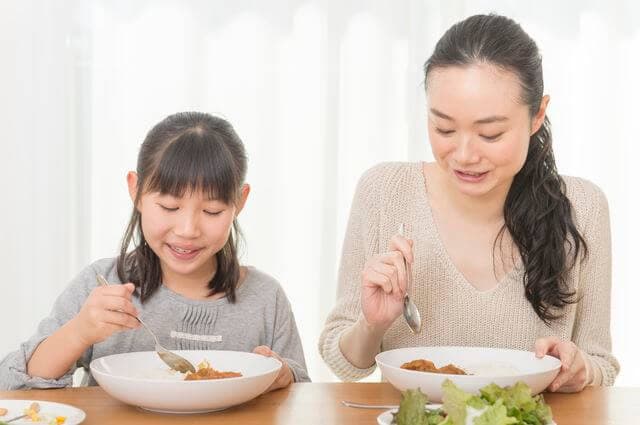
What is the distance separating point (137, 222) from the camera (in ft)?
6.41

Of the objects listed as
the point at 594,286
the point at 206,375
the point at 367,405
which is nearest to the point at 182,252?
the point at 206,375

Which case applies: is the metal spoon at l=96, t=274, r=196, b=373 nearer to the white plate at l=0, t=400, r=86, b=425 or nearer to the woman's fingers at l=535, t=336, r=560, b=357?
the white plate at l=0, t=400, r=86, b=425

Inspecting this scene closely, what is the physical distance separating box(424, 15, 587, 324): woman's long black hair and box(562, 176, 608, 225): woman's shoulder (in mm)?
18

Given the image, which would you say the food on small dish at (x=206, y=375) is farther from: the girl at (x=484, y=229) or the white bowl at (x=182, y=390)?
the girl at (x=484, y=229)

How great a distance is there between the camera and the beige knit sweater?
1951 millimetres

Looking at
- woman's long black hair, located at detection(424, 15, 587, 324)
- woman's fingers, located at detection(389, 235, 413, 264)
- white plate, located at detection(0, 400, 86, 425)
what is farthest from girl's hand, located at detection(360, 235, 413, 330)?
white plate, located at detection(0, 400, 86, 425)

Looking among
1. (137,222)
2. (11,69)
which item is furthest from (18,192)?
(137,222)

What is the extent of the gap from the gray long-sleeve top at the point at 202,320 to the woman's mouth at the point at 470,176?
0.46m

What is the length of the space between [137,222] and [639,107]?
7.45 feet

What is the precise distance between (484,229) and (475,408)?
925mm

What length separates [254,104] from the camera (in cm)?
334

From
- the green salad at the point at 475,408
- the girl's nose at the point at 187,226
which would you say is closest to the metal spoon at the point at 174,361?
the girl's nose at the point at 187,226

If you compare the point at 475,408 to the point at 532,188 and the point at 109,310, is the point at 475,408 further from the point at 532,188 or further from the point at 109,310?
the point at 532,188

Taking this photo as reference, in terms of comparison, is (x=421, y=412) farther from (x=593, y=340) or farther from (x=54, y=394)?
(x=593, y=340)
